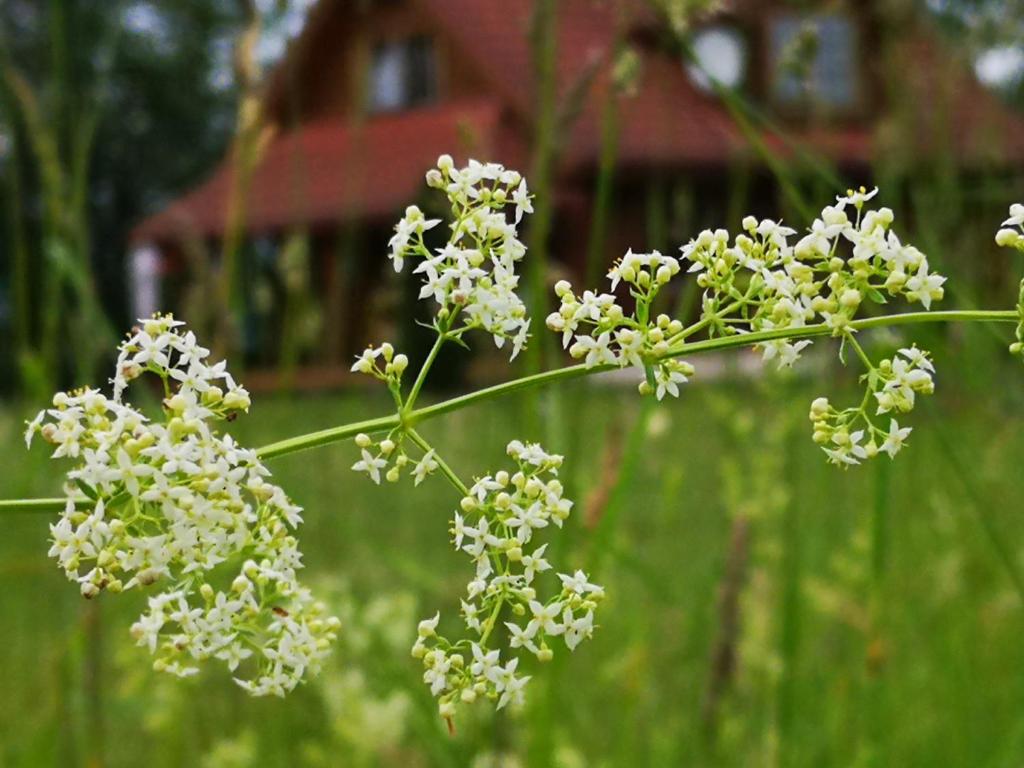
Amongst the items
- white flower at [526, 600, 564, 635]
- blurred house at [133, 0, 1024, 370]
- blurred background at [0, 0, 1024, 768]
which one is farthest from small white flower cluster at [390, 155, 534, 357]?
blurred house at [133, 0, 1024, 370]

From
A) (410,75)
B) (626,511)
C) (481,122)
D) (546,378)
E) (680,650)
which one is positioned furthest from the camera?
(410,75)

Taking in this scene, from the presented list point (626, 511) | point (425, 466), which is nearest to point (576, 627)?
point (425, 466)

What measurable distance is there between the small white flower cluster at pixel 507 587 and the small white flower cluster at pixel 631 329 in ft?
0.31

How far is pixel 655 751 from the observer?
9.36 ft

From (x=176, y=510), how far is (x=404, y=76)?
19.4 m

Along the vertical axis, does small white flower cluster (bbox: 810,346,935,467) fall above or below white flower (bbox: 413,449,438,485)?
above

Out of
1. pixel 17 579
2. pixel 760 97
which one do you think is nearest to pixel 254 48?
pixel 17 579

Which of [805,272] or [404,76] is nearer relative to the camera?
[805,272]

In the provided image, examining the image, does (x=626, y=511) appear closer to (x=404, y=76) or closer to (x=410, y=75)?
(x=410, y=75)

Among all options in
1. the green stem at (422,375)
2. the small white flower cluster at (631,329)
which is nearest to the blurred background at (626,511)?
the small white flower cluster at (631,329)

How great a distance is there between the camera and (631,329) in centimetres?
108

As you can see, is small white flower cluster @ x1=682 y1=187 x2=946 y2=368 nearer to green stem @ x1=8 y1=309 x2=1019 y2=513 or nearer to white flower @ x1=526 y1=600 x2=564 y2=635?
green stem @ x1=8 y1=309 x2=1019 y2=513

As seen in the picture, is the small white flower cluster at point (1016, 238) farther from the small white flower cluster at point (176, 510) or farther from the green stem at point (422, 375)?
the small white flower cluster at point (176, 510)

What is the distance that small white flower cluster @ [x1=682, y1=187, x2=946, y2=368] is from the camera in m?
1.05
